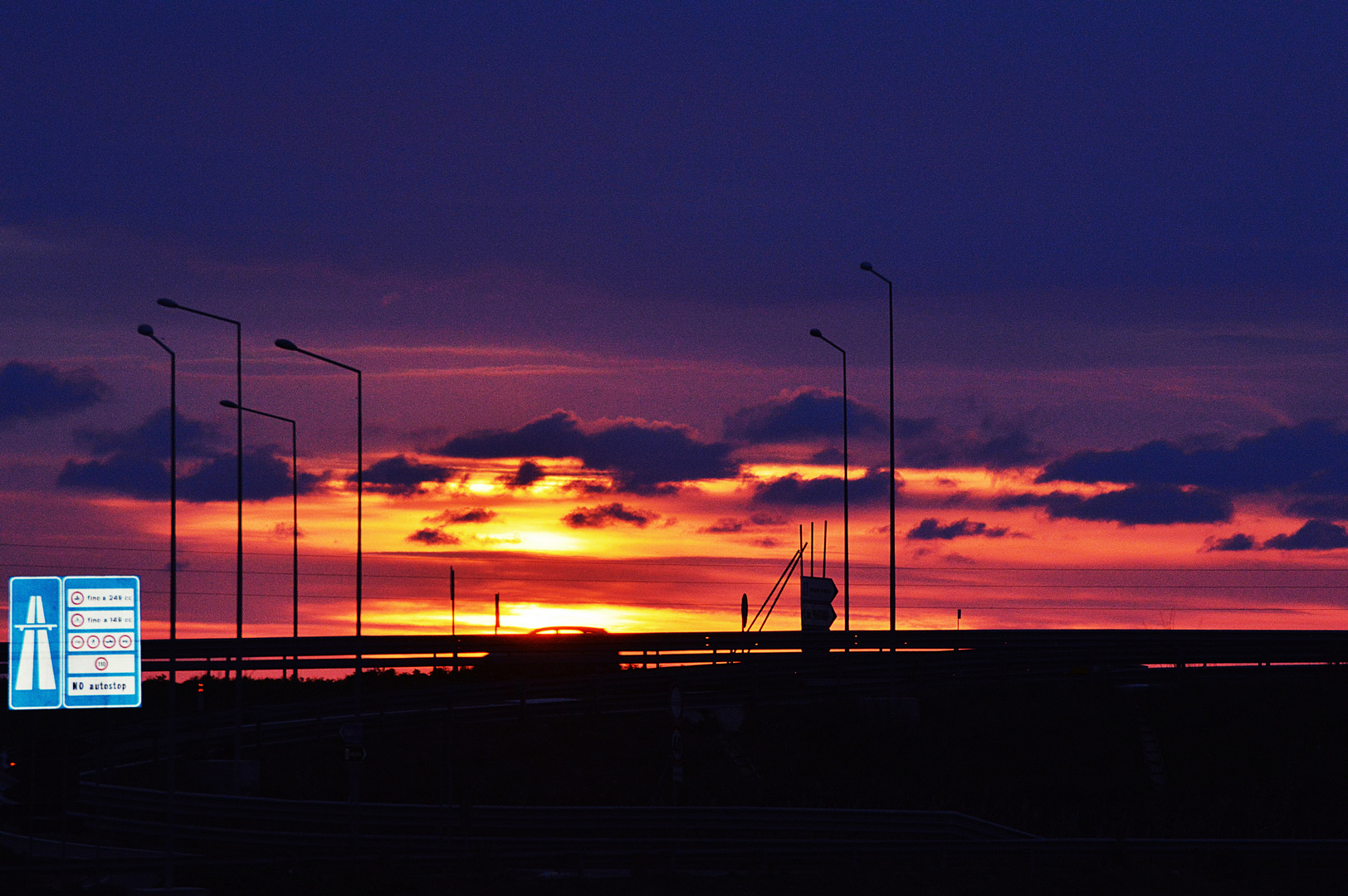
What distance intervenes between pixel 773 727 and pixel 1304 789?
1395cm

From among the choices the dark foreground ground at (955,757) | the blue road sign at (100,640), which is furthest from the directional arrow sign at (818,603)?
the blue road sign at (100,640)

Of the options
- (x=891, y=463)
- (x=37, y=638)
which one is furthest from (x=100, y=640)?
(x=891, y=463)

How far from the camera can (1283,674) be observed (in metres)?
49.1

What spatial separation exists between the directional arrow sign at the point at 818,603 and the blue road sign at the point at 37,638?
30747mm

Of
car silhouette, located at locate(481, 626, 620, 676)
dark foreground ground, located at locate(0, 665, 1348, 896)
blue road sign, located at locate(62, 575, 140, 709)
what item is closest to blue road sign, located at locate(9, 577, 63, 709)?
blue road sign, located at locate(62, 575, 140, 709)

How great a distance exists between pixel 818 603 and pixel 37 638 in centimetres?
3130

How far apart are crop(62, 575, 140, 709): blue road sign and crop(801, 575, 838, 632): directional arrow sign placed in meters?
30.4

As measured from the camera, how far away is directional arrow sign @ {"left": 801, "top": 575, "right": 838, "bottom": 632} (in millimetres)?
51906

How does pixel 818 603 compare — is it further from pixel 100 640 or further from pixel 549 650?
pixel 100 640

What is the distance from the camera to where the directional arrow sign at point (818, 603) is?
51906mm

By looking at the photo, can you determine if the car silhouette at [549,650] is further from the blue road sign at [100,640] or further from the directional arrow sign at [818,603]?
the blue road sign at [100,640]

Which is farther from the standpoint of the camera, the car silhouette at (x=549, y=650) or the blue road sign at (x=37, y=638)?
the car silhouette at (x=549, y=650)

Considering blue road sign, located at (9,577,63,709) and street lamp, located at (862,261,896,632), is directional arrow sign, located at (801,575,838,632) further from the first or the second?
blue road sign, located at (9,577,63,709)

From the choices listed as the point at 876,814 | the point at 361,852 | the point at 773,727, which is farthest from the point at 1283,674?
the point at 361,852
